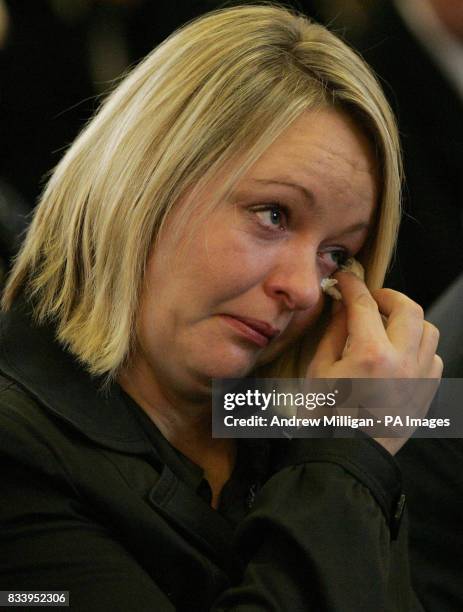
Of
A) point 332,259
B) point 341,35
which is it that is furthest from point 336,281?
point 341,35

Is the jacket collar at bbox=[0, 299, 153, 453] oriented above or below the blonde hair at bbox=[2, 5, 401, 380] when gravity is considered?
below

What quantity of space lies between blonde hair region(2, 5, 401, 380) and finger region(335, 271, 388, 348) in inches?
2.3

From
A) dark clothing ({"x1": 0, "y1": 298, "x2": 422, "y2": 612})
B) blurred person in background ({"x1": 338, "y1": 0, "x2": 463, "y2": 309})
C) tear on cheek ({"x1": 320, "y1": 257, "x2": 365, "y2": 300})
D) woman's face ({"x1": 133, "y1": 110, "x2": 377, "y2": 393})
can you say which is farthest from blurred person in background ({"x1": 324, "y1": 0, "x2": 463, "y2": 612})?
dark clothing ({"x1": 0, "y1": 298, "x2": 422, "y2": 612})

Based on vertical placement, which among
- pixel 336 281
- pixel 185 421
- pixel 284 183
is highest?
pixel 284 183

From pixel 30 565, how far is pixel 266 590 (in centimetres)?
19

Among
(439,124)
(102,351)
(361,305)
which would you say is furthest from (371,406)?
(439,124)

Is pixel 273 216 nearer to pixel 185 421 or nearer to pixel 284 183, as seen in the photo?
pixel 284 183

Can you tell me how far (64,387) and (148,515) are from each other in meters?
0.14

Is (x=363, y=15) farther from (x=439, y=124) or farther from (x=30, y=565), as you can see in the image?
(x=30, y=565)

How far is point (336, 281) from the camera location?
0.86 meters

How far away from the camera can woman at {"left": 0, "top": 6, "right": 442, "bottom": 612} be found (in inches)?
25.5

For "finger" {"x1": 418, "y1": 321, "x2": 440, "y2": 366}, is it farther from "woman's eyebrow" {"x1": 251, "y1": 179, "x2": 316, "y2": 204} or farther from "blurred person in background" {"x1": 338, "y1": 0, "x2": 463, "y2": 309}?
"blurred person in background" {"x1": 338, "y1": 0, "x2": 463, "y2": 309}

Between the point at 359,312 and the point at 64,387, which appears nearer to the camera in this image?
the point at 64,387

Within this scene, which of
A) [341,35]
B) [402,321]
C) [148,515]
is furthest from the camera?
[341,35]
